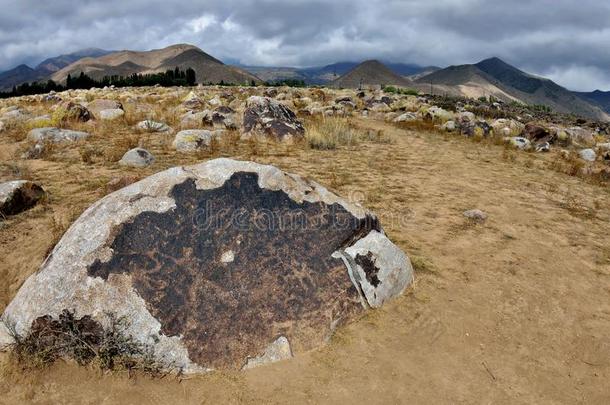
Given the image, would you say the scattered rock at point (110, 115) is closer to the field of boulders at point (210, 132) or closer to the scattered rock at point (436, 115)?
the field of boulders at point (210, 132)

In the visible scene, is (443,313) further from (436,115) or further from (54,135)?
(436,115)

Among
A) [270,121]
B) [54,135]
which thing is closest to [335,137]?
[270,121]

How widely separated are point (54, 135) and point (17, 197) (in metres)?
5.22

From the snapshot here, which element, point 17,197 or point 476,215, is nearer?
point 17,197

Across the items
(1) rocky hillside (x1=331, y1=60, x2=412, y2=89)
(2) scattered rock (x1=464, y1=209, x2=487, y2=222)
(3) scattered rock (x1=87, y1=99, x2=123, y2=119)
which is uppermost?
(1) rocky hillside (x1=331, y1=60, x2=412, y2=89)

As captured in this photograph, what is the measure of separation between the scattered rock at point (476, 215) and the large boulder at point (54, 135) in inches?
368

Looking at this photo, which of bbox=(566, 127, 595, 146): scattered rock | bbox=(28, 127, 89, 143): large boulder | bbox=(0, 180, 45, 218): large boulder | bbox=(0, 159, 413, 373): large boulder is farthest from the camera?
bbox=(566, 127, 595, 146): scattered rock

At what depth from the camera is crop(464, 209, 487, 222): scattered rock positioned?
6543 millimetres

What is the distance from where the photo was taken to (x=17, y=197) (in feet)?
20.0

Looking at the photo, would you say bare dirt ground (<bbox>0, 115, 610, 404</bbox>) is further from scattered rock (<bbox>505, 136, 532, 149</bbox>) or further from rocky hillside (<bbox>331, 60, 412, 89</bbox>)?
rocky hillside (<bbox>331, 60, 412, 89</bbox>)

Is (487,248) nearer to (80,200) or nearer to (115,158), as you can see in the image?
(80,200)

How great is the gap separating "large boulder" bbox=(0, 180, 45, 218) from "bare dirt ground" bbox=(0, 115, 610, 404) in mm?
204

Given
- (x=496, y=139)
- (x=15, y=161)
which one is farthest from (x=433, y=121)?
(x=15, y=161)

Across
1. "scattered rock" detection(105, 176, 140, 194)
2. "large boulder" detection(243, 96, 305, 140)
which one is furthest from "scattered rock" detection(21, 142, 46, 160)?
"large boulder" detection(243, 96, 305, 140)
